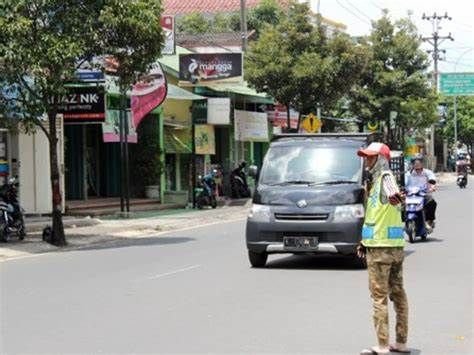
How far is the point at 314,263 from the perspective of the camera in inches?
528

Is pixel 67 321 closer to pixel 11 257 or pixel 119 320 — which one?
pixel 119 320

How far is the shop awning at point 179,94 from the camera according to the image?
29.9 meters

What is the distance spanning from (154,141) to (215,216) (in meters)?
5.26

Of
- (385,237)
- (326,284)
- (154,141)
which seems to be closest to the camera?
(385,237)

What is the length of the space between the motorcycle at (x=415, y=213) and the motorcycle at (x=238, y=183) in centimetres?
1722

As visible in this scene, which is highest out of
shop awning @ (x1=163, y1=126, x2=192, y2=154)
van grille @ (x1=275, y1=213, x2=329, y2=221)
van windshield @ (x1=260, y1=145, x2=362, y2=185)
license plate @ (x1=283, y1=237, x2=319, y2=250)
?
shop awning @ (x1=163, y1=126, x2=192, y2=154)

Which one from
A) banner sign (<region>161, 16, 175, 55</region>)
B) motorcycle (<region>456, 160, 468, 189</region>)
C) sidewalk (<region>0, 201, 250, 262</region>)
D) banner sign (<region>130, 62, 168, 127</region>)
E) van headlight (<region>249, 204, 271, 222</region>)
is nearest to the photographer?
van headlight (<region>249, 204, 271, 222</region>)

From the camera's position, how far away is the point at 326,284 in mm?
11031

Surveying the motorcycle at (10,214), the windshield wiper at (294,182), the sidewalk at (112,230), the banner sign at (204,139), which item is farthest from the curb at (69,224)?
the banner sign at (204,139)

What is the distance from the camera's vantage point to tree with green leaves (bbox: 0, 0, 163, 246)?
51.8 feet

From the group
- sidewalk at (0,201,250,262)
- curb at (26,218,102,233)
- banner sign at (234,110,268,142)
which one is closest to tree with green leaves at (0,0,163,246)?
sidewalk at (0,201,250,262)

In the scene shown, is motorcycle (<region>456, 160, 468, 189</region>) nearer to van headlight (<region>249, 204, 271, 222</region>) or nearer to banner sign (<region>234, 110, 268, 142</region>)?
banner sign (<region>234, 110, 268, 142</region>)

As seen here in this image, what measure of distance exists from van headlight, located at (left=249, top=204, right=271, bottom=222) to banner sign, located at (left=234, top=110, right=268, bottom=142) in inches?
931

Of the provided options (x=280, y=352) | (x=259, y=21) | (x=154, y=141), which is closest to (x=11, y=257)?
(x=280, y=352)
